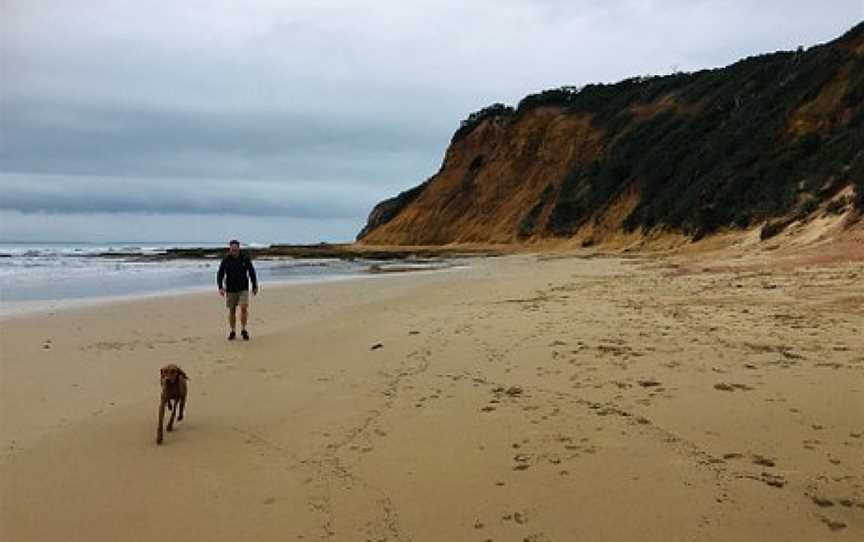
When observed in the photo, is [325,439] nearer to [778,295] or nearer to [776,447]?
[776,447]

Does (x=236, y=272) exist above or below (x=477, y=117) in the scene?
below


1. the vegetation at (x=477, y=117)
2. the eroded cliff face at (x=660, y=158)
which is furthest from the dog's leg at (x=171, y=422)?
the vegetation at (x=477, y=117)

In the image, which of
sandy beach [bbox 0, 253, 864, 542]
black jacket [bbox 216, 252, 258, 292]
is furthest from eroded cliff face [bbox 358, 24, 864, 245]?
black jacket [bbox 216, 252, 258, 292]

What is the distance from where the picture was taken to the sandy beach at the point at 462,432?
3.69 m

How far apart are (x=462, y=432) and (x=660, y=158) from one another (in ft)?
130

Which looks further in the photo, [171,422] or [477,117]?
[477,117]

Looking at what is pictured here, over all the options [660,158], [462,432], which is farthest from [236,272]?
[660,158]

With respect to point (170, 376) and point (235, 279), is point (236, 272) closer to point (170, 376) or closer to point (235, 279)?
point (235, 279)

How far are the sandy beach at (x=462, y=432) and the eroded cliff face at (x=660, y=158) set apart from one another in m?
14.7

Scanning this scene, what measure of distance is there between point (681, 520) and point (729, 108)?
4419cm

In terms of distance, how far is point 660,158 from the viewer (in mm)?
41750

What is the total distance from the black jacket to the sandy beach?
3.58 feet

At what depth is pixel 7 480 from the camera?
4.47 metres

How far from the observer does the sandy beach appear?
369 cm
